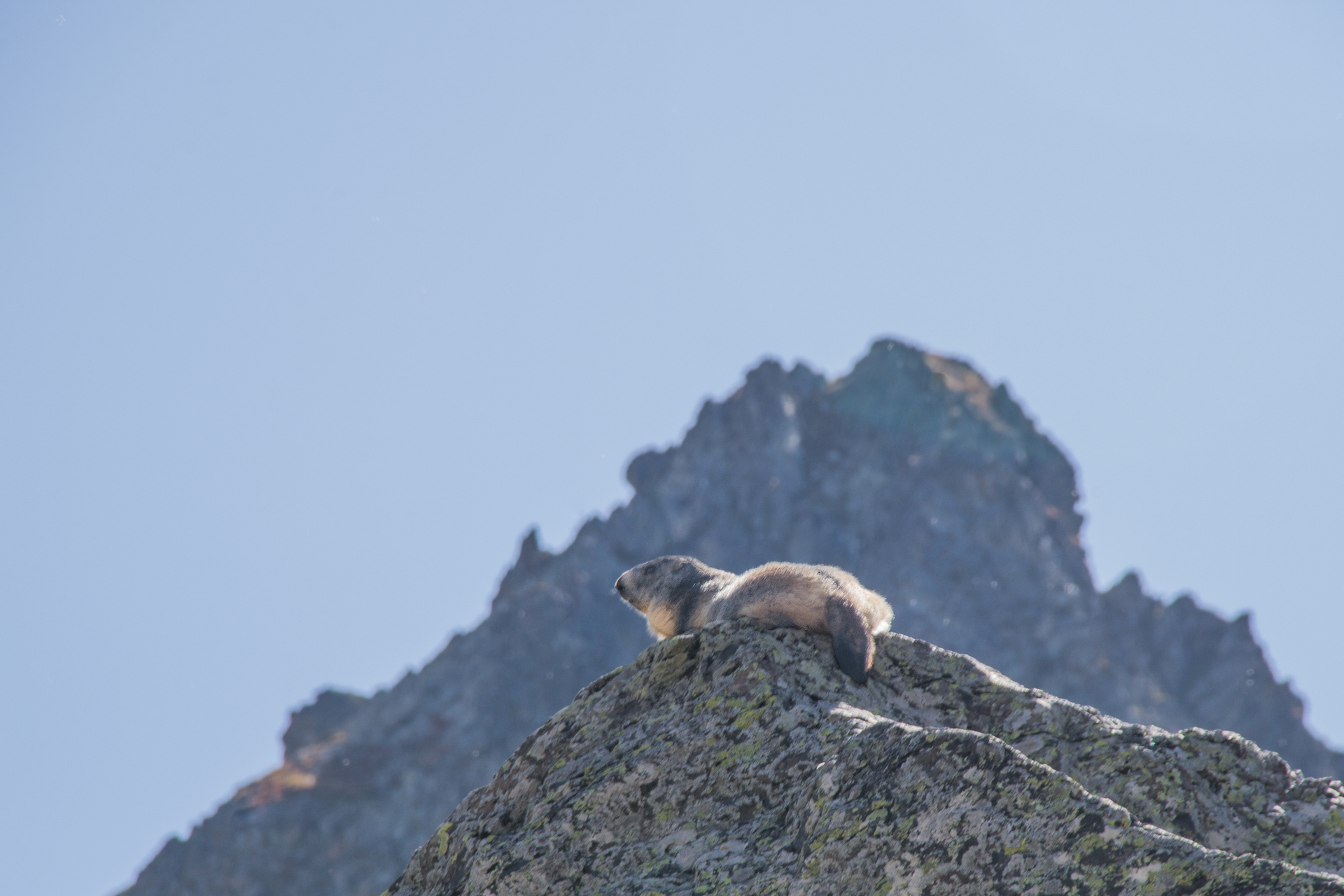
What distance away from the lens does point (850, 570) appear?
120 m

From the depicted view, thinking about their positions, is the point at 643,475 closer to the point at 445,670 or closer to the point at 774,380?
the point at 774,380

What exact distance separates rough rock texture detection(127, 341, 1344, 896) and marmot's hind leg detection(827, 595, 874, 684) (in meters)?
95.2

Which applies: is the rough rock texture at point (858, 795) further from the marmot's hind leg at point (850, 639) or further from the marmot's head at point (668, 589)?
the marmot's head at point (668, 589)

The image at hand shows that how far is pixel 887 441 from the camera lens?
123812 millimetres

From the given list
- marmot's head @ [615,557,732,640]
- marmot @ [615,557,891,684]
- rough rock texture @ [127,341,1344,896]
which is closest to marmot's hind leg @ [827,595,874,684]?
marmot @ [615,557,891,684]

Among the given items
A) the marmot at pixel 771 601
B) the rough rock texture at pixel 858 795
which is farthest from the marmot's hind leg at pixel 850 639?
the rough rock texture at pixel 858 795

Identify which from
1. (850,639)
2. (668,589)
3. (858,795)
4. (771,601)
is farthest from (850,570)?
(858,795)

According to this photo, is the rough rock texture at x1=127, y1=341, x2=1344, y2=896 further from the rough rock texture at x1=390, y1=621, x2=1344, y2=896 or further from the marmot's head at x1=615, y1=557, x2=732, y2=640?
the rough rock texture at x1=390, y1=621, x2=1344, y2=896

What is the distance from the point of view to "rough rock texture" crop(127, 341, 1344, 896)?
102938 mm

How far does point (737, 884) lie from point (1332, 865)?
3445 mm

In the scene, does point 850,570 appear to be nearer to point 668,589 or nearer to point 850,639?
point 668,589

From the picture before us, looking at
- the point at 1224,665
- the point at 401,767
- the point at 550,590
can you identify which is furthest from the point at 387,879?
the point at 1224,665

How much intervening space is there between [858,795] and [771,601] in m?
3.92

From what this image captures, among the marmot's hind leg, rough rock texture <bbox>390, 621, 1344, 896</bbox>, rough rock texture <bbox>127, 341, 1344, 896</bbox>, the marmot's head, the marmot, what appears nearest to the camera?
rough rock texture <bbox>390, 621, 1344, 896</bbox>
